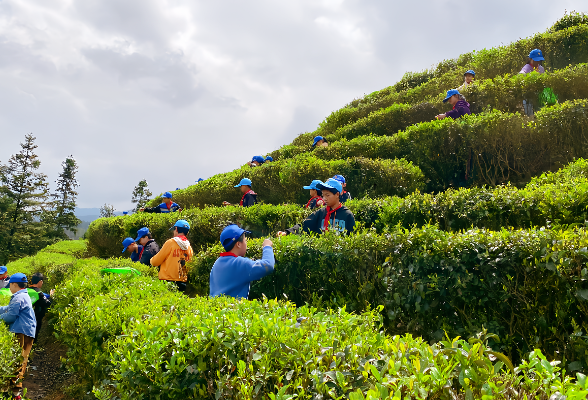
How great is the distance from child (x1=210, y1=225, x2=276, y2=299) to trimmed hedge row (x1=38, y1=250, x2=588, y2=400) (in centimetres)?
52

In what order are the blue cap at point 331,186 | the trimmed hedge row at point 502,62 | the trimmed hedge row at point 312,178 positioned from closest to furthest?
the blue cap at point 331,186, the trimmed hedge row at point 312,178, the trimmed hedge row at point 502,62

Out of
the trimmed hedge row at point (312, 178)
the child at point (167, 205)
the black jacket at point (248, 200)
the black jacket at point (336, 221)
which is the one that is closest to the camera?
the black jacket at point (336, 221)

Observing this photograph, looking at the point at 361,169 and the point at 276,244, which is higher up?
the point at 361,169

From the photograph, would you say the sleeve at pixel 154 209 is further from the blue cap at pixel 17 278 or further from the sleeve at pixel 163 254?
the sleeve at pixel 163 254

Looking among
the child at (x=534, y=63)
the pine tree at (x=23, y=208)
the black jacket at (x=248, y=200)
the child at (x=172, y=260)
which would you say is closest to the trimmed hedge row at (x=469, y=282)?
the child at (x=172, y=260)

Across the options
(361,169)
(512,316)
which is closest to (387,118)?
(361,169)

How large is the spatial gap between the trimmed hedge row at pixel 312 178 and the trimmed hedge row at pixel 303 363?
291 inches

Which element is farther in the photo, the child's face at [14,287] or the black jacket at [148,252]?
the black jacket at [148,252]

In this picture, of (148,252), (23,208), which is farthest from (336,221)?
(23,208)

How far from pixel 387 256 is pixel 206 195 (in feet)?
38.4

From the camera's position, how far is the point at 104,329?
447 cm

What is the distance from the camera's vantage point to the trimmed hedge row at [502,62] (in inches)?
588

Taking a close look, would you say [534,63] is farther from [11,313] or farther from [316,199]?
[11,313]

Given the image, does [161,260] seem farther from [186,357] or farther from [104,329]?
[186,357]
